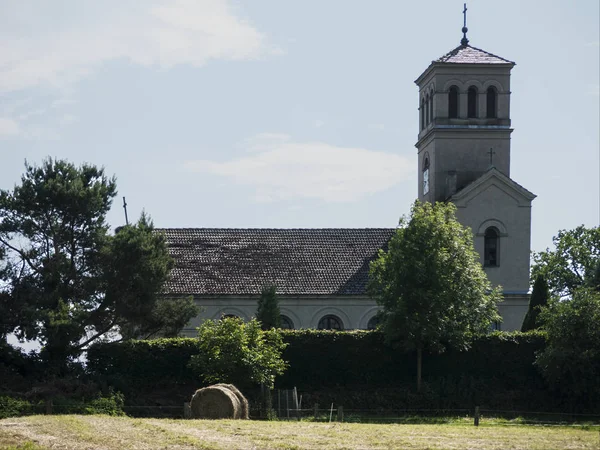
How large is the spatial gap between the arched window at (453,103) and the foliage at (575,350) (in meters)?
19.7

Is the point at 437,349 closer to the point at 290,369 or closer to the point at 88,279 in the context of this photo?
the point at 290,369

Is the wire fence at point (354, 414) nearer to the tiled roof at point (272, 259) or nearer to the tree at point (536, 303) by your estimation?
the tree at point (536, 303)

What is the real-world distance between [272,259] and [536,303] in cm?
1559

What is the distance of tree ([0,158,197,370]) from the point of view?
53.0m

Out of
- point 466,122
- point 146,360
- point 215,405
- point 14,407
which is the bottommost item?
point 14,407

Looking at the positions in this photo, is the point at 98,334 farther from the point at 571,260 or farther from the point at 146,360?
the point at 571,260

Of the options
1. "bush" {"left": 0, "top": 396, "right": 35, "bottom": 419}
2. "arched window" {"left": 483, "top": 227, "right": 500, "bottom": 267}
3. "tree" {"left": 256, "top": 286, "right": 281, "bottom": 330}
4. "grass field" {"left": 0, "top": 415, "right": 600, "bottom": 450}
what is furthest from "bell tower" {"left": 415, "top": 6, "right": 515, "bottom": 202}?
"bush" {"left": 0, "top": 396, "right": 35, "bottom": 419}

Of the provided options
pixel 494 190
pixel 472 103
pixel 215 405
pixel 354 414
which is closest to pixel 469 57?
pixel 472 103

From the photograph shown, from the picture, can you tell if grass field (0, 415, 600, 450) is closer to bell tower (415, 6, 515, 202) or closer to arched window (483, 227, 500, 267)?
arched window (483, 227, 500, 267)

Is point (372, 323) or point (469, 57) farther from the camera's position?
point (469, 57)

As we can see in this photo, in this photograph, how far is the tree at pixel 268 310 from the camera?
194ft

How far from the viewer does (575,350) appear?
51.3 meters

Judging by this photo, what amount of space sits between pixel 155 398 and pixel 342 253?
1910cm

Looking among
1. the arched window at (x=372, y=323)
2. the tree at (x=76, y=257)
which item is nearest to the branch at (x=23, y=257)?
the tree at (x=76, y=257)
